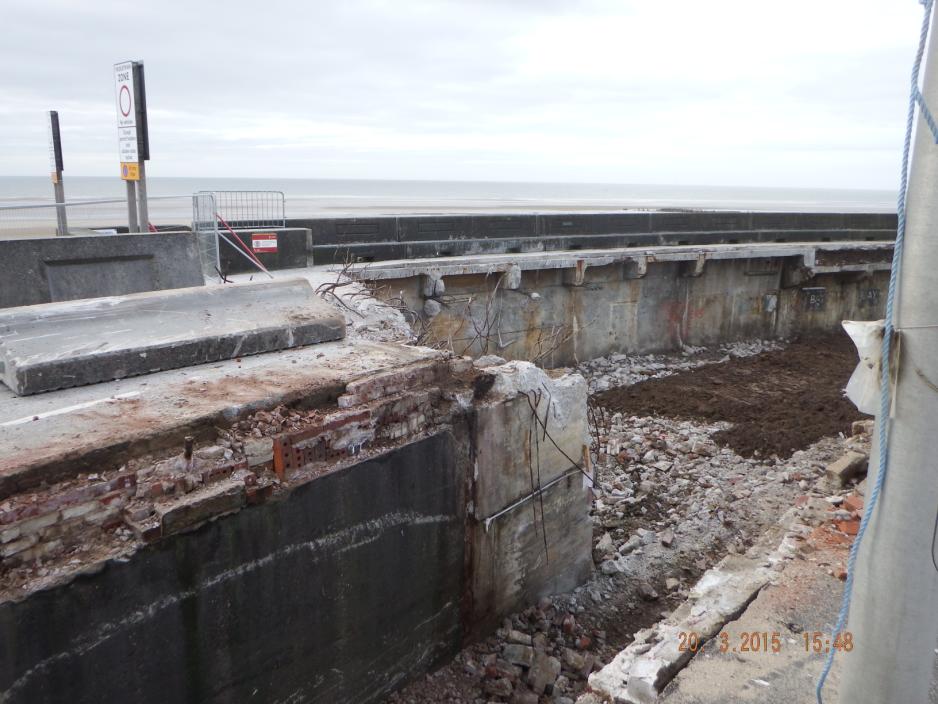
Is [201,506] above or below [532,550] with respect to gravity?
above

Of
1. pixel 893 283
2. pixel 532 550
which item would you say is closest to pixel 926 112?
pixel 893 283

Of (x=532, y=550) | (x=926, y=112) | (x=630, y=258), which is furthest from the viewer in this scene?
(x=630, y=258)

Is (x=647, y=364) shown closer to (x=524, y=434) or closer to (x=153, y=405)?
(x=524, y=434)

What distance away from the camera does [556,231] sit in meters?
16.6

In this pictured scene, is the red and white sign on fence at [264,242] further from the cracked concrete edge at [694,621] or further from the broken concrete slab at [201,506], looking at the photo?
the cracked concrete edge at [694,621]

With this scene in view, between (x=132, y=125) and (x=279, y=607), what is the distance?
6.66 m

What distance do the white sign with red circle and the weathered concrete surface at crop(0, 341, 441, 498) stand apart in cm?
442

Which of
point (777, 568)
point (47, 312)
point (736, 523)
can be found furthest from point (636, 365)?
point (47, 312)

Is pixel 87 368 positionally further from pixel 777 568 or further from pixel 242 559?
pixel 777 568

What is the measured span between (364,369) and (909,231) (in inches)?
150

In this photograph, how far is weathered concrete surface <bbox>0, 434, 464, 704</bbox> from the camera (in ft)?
11.2

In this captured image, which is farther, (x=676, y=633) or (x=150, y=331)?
(x=150, y=331)

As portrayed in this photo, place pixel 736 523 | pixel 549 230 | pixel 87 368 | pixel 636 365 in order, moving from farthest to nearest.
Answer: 1. pixel 549 230
2. pixel 636 365
3. pixel 736 523
4. pixel 87 368

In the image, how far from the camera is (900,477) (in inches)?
96.6
